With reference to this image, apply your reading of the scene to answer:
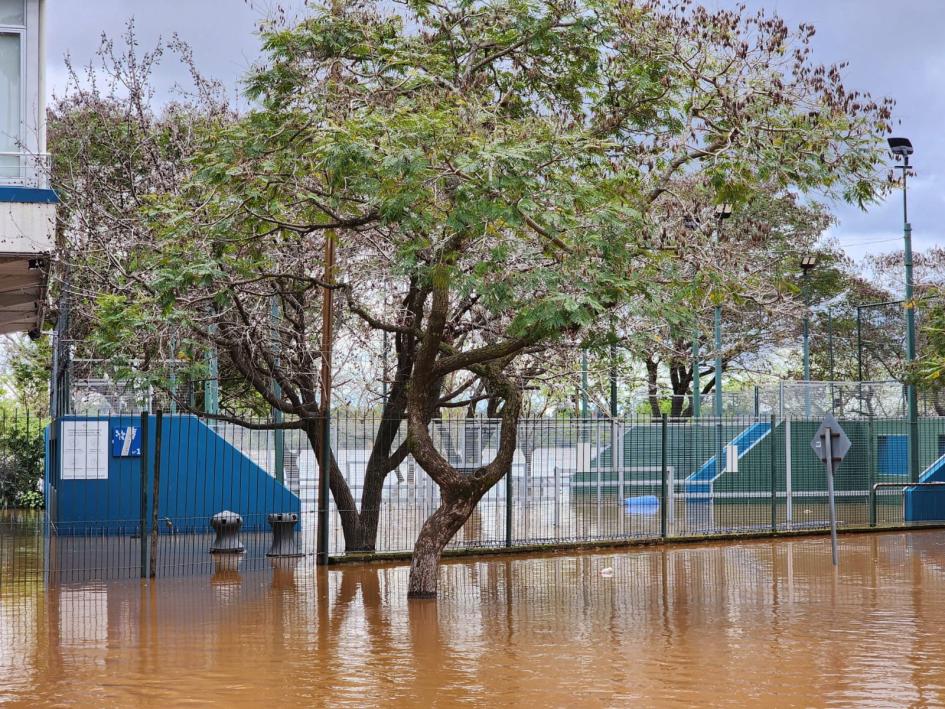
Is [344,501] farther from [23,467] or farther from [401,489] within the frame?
[23,467]

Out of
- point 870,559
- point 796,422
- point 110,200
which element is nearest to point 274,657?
point 870,559

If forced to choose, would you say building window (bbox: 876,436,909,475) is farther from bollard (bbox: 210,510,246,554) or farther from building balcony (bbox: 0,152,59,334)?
building balcony (bbox: 0,152,59,334)

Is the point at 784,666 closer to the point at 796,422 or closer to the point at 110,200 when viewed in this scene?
the point at 110,200

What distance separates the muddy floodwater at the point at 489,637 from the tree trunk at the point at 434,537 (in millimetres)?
287

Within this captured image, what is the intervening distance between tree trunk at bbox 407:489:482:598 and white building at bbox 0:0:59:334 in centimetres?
582

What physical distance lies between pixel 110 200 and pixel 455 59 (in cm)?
1030

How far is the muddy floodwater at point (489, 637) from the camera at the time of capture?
9.23 metres

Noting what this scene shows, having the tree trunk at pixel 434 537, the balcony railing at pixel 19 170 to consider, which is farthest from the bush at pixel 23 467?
the tree trunk at pixel 434 537

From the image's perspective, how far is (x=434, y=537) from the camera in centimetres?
1438

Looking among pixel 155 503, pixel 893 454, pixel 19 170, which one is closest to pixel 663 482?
pixel 155 503

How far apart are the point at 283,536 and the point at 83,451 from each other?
5.81m

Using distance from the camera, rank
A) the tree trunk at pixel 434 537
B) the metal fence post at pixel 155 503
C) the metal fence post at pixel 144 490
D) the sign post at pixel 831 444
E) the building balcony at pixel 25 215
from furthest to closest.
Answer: the sign post at pixel 831 444 → the metal fence post at pixel 144 490 → the metal fence post at pixel 155 503 → the building balcony at pixel 25 215 → the tree trunk at pixel 434 537

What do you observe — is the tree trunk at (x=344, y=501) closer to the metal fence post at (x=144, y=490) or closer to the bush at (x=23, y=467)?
the metal fence post at (x=144, y=490)

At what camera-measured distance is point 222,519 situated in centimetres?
1981
